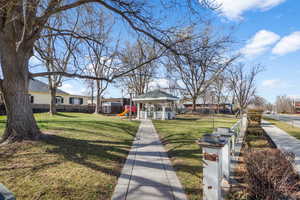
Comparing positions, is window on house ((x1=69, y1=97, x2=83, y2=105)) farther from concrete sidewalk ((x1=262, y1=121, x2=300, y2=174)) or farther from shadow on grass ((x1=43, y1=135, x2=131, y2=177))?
concrete sidewalk ((x1=262, y1=121, x2=300, y2=174))

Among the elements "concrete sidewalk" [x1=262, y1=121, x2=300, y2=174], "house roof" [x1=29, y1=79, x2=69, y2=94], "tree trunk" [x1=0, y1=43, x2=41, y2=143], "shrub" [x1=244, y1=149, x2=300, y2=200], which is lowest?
"concrete sidewalk" [x1=262, y1=121, x2=300, y2=174]

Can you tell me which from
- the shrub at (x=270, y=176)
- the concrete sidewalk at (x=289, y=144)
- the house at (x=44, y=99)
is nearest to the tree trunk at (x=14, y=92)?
the shrub at (x=270, y=176)

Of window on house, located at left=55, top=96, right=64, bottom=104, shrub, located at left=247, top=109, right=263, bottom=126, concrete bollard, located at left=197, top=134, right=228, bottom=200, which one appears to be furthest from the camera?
window on house, located at left=55, top=96, right=64, bottom=104

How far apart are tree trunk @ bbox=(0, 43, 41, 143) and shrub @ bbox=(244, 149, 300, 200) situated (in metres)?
6.04

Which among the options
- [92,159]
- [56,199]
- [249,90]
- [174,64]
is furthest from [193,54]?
[249,90]

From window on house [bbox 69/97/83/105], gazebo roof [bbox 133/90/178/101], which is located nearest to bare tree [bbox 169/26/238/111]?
gazebo roof [bbox 133/90/178/101]

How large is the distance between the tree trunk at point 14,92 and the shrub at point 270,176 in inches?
238

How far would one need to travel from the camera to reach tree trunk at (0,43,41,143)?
5277 millimetres

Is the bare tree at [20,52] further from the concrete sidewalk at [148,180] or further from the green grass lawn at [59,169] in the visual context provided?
the concrete sidewalk at [148,180]

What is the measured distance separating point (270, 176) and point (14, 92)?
269 inches

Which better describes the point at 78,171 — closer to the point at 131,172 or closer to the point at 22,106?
the point at 131,172

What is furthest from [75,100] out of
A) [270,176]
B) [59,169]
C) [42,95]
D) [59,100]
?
[270,176]

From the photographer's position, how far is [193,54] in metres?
5.06

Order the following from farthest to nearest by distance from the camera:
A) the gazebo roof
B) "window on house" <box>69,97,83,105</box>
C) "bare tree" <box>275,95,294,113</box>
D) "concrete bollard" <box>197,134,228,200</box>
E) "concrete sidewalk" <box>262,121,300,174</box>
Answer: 1. "bare tree" <box>275,95,294,113</box>
2. "window on house" <box>69,97,83,105</box>
3. the gazebo roof
4. "concrete sidewalk" <box>262,121,300,174</box>
5. "concrete bollard" <box>197,134,228,200</box>
